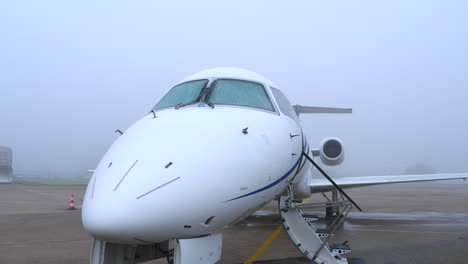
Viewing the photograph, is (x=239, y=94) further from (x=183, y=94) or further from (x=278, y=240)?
(x=278, y=240)

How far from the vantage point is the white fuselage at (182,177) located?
2.42 meters

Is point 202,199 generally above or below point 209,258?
above

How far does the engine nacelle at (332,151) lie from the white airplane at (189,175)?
588cm

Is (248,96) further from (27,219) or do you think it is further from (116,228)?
(27,219)

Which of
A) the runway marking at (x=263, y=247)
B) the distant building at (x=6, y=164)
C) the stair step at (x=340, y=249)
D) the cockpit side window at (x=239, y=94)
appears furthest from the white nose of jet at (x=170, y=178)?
the distant building at (x=6, y=164)

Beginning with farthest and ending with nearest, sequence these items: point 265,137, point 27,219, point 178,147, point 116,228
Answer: point 27,219 → point 265,137 → point 178,147 → point 116,228

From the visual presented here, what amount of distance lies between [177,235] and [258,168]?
3.31ft

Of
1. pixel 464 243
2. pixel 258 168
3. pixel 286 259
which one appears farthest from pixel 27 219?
pixel 464 243

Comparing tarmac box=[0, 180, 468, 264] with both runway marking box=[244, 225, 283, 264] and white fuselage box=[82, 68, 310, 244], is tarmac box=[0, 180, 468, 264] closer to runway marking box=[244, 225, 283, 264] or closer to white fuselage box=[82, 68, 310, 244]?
runway marking box=[244, 225, 283, 264]

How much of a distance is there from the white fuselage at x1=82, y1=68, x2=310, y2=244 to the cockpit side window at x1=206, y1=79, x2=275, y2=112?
41 cm

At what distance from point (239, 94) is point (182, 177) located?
2043 millimetres

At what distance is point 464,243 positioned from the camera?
7.74 meters

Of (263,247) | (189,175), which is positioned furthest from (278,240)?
(189,175)

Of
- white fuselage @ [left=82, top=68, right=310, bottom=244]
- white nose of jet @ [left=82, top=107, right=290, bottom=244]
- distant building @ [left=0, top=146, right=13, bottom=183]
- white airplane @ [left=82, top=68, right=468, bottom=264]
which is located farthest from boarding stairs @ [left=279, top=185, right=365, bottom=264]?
distant building @ [left=0, top=146, right=13, bottom=183]
